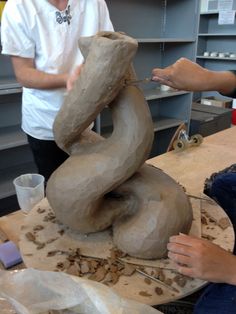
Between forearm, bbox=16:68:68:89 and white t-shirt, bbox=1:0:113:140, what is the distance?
75mm

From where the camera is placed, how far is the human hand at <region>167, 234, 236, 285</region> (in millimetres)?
608

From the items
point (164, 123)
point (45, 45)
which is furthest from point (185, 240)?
point (164, 123)

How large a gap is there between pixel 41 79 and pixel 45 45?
0.15 meters

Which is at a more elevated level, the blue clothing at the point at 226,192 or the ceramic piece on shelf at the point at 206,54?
the ceramic piece on shelf at the point at 206,54

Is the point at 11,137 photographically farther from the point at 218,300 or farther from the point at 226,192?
the point at 218,300

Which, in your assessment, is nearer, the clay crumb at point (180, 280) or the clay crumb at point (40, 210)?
the clay crumb at point (180, 280)

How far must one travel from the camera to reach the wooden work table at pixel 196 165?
3.16ft

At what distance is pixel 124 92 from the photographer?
0.70 meters

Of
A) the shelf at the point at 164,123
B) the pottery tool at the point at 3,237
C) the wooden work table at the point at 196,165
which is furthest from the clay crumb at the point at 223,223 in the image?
the shelf at the point at 164,123

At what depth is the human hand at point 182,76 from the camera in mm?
841

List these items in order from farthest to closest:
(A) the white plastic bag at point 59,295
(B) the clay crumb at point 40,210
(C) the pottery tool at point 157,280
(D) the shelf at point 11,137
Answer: (D) the shelf at point 11,137
(B) the clay crumb at point 40,210
(C) the pottery tool at point 157,280
(A) the white plastic bag at point 59,295

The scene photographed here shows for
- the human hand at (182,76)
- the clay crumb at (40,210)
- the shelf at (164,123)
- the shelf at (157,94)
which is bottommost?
the shelf at (164,123)

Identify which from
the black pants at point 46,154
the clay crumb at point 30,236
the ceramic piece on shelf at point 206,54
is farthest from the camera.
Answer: the ceramic piece on shelf at point 206,54

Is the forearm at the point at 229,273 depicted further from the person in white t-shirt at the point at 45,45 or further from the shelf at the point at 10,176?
the shelf at the point at 10,176
